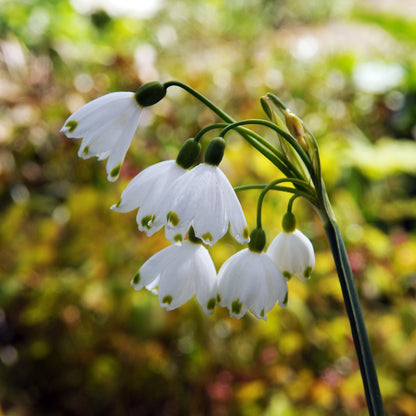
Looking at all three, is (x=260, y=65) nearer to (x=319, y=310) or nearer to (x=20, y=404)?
(x=319, y=310)

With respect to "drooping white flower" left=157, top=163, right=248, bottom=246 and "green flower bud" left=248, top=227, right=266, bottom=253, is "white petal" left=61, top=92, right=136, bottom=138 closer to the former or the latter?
"drooping white flower" left=157, top=163, right=248, bottom=246

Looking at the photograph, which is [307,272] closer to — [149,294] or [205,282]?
[205,282]

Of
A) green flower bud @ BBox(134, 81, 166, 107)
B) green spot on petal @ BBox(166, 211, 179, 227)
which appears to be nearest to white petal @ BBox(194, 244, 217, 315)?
green spot on petal @ BBox(166, 211, 179, 227)

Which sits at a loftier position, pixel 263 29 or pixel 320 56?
pixel 320 56

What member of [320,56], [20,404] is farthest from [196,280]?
[320,56]

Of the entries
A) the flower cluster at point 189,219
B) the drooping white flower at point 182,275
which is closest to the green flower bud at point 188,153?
the flower cluster at point 189,219

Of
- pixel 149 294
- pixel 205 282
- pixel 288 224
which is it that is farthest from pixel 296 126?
pixel 149 294
